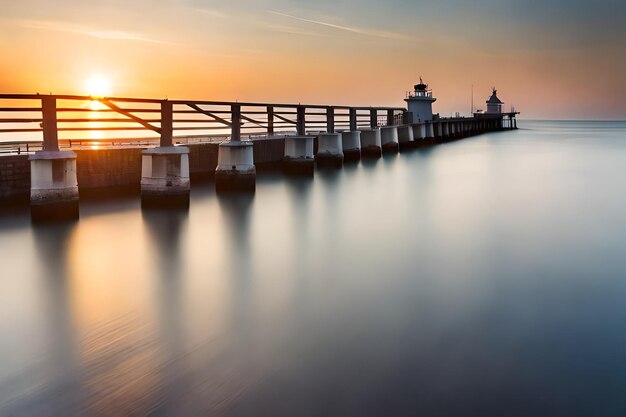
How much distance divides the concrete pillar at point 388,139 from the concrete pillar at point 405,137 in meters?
3.57

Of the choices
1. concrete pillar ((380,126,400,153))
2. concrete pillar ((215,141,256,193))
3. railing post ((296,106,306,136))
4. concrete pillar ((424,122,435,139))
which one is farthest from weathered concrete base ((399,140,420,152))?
concrete pillar ((215,141,256,193))

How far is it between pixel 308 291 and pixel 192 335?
2.19 m

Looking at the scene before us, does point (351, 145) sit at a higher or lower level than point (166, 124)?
higher

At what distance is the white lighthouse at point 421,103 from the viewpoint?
58066mm

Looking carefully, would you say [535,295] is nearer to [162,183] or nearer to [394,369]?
[394,369]

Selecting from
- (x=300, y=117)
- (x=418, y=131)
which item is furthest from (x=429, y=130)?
(x=300, y=117)

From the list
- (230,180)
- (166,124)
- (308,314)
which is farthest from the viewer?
(230,180)

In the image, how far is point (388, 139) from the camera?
120ft

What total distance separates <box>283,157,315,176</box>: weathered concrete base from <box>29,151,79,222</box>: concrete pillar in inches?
406

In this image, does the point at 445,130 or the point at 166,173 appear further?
the point at 445,130

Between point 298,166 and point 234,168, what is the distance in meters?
5.32

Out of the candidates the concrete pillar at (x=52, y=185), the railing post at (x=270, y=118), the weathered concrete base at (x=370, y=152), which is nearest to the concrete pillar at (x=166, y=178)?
the concrete pillar at (x=52, y=185)

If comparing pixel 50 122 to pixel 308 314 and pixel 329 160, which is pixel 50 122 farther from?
Result: pixel 329 160

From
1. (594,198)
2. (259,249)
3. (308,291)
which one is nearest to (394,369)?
(308,291)
